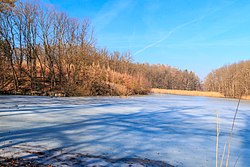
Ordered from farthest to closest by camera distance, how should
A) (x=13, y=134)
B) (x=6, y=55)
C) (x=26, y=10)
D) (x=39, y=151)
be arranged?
1. (x=26, y=10)
2. (x=6, y=55)
3. (x=13, y=134)
4. (x=39, y=151)

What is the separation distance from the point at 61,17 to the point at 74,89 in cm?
511

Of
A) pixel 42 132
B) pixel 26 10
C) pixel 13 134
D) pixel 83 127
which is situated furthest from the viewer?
pixel 26 10

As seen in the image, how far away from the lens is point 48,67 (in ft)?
40.4

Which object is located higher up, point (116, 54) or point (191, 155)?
point (116, 54)

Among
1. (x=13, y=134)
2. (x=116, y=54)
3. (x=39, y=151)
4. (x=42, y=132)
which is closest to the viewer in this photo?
(x=39, y=151)

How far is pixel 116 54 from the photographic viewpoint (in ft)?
86.3

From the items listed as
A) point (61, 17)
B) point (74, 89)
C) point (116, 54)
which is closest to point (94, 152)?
point (74, 89)

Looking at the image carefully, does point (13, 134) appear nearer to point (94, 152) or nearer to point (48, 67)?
point (94, 152)

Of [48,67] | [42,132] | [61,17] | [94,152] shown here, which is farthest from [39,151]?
[61,17]

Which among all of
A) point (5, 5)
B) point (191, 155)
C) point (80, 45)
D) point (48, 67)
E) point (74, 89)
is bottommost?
point (191, 155)

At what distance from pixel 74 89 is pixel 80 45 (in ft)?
11.0

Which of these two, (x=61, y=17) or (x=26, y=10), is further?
(x=61, y=17)

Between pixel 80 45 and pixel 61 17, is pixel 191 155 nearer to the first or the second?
pixel 80 45

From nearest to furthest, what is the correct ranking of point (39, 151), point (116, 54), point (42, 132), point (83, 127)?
point (39, 151)
point (42, 132)
point (83, 127)
point (116, 54)
